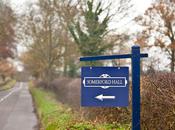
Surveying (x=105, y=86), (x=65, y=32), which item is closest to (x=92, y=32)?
(x=65, y=32)

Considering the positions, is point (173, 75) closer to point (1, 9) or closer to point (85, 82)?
point (85, 82)

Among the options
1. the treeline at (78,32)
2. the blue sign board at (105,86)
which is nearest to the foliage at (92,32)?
the treeline at (78,32)

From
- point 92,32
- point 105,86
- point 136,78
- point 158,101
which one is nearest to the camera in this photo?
point 136,78

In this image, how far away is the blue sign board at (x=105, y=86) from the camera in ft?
29.8

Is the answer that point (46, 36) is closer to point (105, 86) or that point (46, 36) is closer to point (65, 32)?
point (65, 32)

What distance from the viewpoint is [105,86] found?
9.13 meters

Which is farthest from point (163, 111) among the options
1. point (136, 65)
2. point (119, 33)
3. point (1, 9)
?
point (1, 9)

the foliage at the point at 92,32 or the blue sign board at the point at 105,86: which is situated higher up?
the foliage at the point at 92,32

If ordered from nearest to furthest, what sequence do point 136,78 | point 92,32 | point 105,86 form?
point 136,78 → point 105,86 → point 92,32

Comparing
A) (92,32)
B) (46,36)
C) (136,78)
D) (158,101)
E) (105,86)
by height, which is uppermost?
(46,36)

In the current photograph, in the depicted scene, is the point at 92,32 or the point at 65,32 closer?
the point at 92,32

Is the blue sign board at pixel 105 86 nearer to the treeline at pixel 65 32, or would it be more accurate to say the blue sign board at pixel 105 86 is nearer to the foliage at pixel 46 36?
the treeline at pixel 65 32

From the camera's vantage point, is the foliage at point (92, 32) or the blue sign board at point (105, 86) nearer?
the blue sign board at point (105, 86)

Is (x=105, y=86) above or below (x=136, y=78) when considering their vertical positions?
below
